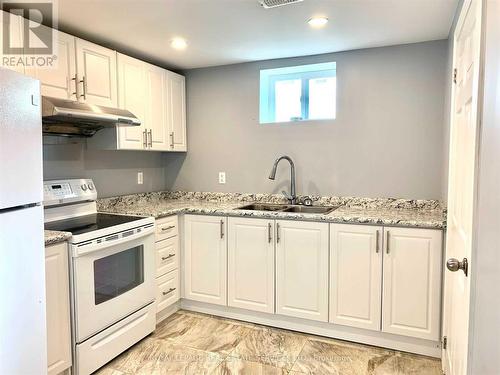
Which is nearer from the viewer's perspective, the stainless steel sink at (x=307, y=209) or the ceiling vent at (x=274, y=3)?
the ceiling vent at (x=274, y=3)

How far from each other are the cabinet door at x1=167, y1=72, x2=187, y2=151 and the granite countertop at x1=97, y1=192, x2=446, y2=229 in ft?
1.76

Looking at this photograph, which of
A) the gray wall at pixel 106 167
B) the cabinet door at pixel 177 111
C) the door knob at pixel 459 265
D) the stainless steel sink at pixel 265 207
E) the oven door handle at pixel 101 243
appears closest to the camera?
the door knob at pixel 459 265

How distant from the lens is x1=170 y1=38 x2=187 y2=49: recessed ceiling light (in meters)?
2.72

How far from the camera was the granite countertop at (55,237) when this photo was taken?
192 centimetres

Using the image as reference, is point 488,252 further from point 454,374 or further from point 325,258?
point 325,258

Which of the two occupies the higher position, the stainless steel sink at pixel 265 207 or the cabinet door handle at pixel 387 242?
the stainless steel sink at pixel 265 207

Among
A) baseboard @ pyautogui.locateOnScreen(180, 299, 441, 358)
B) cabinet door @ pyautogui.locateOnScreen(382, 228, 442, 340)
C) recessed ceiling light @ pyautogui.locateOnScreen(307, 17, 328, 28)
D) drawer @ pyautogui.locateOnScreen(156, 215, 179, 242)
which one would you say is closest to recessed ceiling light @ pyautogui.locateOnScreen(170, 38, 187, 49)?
recessed ceiling light @ pyautogui.locateOnScreen(307, 17, 328, 28)

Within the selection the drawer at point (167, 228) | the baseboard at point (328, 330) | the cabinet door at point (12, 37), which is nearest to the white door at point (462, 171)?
the baseboard at point (328, 330)

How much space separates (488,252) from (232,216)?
78.9 inches

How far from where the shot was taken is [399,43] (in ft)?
9.25

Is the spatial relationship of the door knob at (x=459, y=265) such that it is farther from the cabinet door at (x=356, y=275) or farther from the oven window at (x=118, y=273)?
the oven window at (x=118, y=273)

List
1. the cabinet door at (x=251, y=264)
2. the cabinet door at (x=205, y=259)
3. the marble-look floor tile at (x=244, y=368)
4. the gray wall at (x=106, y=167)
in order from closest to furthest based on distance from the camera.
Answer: the marble-look floor tile at (x=244, y=368), the gray wall at (x=106, y=167), the cabinet door at (x=251, y=264), the cabinet door at (x=205, y=259)

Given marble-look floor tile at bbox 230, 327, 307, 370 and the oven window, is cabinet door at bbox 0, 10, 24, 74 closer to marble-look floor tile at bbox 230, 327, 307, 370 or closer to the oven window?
the oven window

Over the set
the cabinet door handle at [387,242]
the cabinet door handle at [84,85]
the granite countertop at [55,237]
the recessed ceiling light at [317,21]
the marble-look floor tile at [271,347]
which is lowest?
the marble-look floor tile at [271,347]
